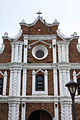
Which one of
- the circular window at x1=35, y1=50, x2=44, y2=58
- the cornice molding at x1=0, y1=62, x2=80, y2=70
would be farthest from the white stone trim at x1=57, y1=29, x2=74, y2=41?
the cornice molding at x1=0, y1=62, x2=80, y2=70

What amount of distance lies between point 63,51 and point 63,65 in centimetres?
160

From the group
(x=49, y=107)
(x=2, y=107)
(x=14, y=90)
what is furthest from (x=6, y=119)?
(x=49, y=107)

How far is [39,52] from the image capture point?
21094 mm

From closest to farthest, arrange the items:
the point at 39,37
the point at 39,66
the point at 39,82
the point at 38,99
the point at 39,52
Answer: the point at 38,99 < the point at 39,82 < the point at 39,66 < the point at 39,37 < the point at 39,52

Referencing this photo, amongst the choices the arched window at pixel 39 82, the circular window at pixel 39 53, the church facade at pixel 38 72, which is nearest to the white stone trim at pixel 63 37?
the church facade at pixel 38 72

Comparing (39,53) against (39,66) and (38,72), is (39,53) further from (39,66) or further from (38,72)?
(38,72)

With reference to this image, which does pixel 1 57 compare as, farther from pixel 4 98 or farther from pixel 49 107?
pixel 49 107

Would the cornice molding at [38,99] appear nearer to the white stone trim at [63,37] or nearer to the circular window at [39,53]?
the circular window at [39,53]

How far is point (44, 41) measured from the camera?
822 inches

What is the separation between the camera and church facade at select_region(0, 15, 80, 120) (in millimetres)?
18500

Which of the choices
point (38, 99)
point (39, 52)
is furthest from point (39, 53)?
point (38, 99)

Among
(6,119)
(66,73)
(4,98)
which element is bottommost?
(6,119)

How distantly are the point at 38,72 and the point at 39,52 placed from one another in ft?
8.09

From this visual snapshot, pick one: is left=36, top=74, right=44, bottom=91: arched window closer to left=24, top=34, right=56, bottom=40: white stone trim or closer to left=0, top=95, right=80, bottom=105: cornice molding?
left=0, top=95, right=80, bottom=105: cornice molding
